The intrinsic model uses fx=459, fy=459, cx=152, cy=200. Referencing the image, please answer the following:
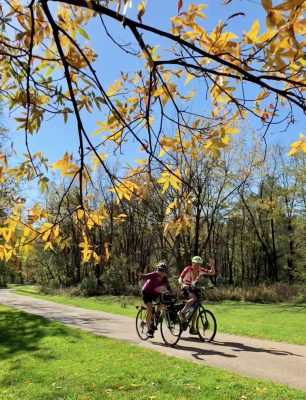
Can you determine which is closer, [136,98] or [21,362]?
[136,98]

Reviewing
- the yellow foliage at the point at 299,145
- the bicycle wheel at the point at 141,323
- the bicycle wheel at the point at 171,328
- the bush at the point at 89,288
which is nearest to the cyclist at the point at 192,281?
the bicycle wheel at the point at 171,328

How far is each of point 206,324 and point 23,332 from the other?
211 inches

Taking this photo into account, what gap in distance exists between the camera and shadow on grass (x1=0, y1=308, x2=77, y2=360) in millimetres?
10094

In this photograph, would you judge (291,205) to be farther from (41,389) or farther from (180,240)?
(41,389)

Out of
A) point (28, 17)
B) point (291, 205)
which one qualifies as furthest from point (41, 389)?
point (291, 205)

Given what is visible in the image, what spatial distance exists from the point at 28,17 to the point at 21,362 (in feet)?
24.0

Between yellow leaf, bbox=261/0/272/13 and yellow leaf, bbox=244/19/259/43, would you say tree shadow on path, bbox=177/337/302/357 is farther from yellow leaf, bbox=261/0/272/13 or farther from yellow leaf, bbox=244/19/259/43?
yellow leaf, bbox=261/0/272/13

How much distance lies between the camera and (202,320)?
10.2 metres

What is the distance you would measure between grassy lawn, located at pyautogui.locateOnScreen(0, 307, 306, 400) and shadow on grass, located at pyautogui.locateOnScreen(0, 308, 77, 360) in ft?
0.27

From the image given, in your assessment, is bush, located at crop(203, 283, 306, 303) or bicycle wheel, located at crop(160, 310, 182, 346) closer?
bicycle wheel, located at crop(160, 310, 182, 346)

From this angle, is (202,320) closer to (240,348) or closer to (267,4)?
(240,348)

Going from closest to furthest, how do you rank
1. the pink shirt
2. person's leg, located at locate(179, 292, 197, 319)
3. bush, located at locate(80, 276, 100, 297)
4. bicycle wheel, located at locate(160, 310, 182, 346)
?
bicycle wheel, located at locate(160, 310, 182, 346) → person's leg, located at locate(179, 292, 197, 319) → the pink shirt → bush, located at locate(80, 276, 100, 297)

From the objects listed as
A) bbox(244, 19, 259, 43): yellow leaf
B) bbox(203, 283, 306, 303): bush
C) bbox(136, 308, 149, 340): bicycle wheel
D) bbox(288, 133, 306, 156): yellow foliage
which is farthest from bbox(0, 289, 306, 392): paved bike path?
bbox(203, 283, 306, 303): bush

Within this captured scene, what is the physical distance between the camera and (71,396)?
6047 millimetres
